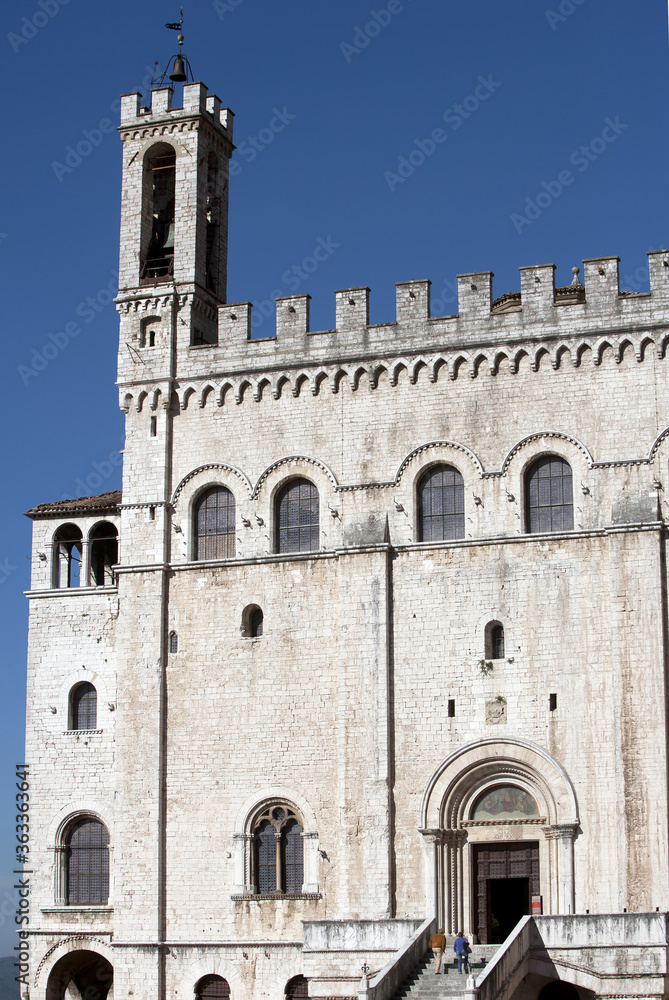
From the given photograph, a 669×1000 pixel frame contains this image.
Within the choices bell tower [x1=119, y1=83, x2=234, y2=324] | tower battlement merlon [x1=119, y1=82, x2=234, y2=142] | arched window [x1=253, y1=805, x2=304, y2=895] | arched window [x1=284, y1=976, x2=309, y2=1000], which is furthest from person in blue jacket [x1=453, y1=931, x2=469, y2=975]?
tower battlement merlon [x1=119, y1=82, x2=234, y2=142]

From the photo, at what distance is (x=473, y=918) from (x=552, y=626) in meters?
6.02

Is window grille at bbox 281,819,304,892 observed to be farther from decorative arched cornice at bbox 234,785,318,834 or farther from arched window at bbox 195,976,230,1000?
arched window at bbox 195,976,230,1000

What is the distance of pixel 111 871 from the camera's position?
33.4 meters

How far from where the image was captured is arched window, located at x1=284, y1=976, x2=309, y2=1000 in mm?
30516

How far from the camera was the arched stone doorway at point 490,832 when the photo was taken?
29750 mm

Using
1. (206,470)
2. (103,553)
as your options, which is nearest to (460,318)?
(206,470)

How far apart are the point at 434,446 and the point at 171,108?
11057 mm

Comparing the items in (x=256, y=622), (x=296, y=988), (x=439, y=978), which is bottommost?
(x=296, y=988)

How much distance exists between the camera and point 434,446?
3195cm

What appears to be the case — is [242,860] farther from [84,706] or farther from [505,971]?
[505,971]

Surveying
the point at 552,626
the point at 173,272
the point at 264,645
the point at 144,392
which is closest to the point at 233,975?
the point at 264,645

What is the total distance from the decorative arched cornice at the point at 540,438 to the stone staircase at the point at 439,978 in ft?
31.5

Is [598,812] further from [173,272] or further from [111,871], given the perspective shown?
[173,272]

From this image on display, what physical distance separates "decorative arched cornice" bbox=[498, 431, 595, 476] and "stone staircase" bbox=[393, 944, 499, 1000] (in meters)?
9.61
